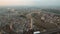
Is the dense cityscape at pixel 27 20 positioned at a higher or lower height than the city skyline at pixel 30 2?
lower

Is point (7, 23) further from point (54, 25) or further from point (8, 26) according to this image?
point (54, 25)

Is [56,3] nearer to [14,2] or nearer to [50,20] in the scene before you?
[50,20]

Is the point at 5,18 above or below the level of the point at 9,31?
above

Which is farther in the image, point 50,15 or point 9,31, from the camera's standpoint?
point 50,15

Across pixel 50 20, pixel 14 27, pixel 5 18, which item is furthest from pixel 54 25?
pixel 5 18

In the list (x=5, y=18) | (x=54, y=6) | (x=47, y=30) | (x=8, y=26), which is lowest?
(x=47, y=30)

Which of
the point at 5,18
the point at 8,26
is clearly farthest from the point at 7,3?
the point at 8,26

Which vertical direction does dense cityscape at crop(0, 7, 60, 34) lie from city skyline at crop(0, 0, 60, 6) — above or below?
below

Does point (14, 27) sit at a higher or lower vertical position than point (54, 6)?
lower

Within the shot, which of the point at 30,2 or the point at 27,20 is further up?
the point at 30,2
